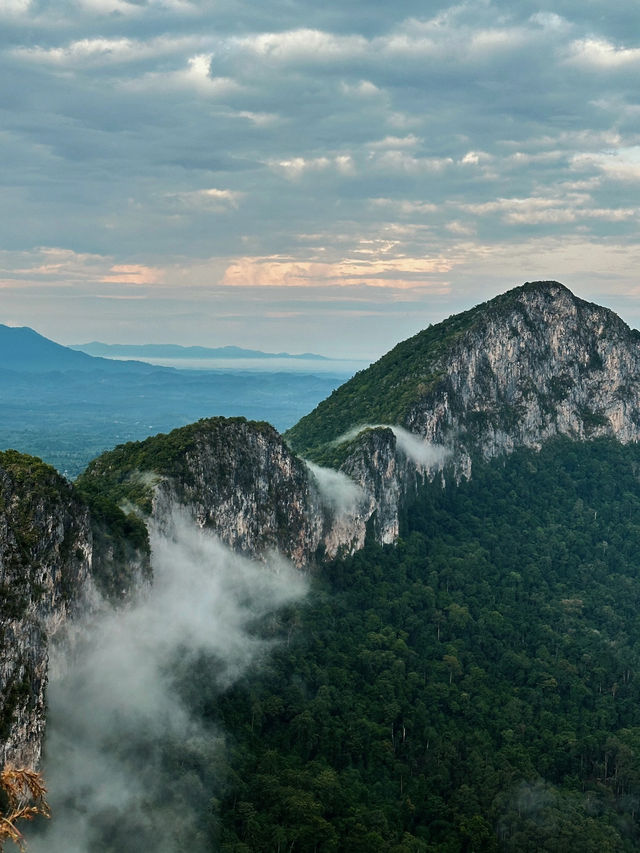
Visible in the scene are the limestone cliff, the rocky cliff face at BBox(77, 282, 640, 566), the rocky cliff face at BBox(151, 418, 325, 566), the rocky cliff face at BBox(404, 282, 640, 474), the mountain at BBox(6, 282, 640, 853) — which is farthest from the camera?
the rocky cliff face at BBox(404, 282, 640, 474)

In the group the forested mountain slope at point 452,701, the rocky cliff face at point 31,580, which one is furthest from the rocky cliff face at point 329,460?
the forested mountain slope at point 452,701

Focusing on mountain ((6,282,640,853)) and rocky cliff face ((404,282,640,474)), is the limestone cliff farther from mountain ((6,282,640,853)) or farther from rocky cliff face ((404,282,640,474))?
mountain ((6,282,640,853))

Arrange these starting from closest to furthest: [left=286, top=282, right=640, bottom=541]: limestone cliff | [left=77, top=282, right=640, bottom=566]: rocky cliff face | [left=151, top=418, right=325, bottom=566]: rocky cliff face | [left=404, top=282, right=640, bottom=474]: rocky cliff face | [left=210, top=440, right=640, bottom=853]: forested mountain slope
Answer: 1. [left=210, top=440, right=640, bottom=853]: forested mountain slope
2. [left=151, top=418, right=325, bottom=566]: rocky cliff face
3. [left=77, top=282, right=640, bottom=566]: rocky cliff face
4. [left=286, top=282, right=640, bottom=541]: limestone cliff
5. [left=404, top=282, right=640, bottom=474]: rocky cliff face

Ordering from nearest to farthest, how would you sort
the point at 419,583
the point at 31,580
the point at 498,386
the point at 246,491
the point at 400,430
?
the point at 31,580 → the point at 246,491 → the point at 419,583 → the point at 400,430 → the point at 498,386

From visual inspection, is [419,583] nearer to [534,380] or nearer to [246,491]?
[246,491]

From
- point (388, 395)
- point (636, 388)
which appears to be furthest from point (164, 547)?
point (636, 388)

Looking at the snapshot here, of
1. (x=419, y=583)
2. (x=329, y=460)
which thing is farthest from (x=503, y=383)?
(x=419, y=583)

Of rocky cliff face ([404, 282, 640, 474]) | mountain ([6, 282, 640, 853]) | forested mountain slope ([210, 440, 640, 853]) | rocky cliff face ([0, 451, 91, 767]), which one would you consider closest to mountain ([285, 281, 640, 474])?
rocky cliff face ([404, 282, 640, 474])

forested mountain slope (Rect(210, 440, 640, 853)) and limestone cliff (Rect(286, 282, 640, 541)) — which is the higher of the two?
limestone cliff (Rect(286, 282, 640, 541))

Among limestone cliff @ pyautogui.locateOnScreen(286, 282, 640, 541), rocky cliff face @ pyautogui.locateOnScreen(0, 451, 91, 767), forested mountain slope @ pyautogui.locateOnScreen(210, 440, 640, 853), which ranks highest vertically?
limestone cliff @ pyautogui.locateOnScreen(286, 282, 640, 541)
